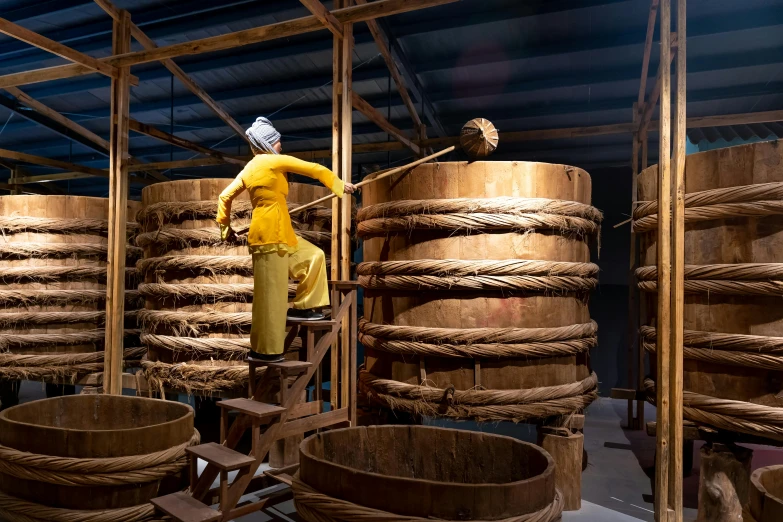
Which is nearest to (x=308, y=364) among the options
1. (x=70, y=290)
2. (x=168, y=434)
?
(x=168, y=434)

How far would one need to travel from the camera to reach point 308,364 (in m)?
3.66

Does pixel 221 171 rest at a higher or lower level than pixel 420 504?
higher

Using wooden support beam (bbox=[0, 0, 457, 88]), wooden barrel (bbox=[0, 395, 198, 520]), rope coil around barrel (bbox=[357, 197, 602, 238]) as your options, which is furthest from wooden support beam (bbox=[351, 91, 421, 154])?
wooden barrel (bbox=[0, 395, 198, 520])

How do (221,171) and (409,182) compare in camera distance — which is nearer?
(409,182)

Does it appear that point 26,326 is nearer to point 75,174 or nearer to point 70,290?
point 70,290

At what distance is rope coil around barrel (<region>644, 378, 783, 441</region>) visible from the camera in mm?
3281

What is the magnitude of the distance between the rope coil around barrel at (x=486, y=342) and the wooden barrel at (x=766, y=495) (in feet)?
4.84

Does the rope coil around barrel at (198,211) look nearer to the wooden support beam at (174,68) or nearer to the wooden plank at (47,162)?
the wooden support beam at (174,68)

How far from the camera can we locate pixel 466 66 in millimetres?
6559

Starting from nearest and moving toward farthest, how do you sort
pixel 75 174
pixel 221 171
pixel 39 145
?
pixel 75 174 < pixel 39 145 < pixel 221 171

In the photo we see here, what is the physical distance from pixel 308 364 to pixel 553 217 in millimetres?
1914

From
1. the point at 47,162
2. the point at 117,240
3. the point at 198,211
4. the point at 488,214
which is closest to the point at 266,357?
the point at 198,211

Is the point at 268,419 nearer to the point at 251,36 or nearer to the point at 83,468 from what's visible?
the point at 83,468

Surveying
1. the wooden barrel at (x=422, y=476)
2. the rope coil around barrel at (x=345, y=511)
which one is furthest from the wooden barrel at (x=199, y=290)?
the rope coil around barrel at (x=345, y=511)
